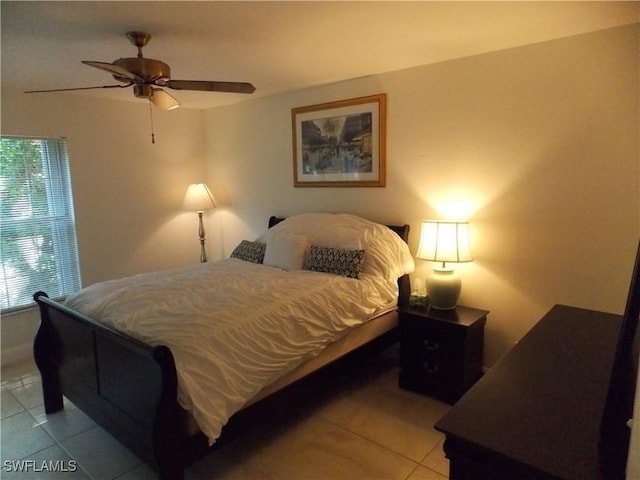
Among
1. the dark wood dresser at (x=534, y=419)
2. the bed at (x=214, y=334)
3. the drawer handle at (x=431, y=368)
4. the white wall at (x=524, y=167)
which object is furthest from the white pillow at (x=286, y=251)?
the dark wood dresser at (x=534, y=419)

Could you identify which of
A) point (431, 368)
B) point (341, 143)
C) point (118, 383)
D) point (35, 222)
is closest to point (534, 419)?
point (431, 368)

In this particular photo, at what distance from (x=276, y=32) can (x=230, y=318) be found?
1.63m

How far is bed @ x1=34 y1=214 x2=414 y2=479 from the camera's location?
5.68 ft

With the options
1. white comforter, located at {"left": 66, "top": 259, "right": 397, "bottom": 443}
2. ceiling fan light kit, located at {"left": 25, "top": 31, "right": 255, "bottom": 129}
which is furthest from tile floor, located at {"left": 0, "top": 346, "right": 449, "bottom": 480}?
ceiling fan light kit, located at {"left": 25, "top": 31, "right": 255, "bottom": 129}

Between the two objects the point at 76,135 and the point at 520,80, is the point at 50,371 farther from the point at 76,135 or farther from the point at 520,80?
the point at 520,80

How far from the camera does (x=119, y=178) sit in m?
3.96

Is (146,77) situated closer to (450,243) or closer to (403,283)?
(450,243)

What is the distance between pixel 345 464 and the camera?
2.06 m

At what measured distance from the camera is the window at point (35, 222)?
10.9 feet

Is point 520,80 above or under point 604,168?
above

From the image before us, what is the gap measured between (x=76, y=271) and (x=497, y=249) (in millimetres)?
3773

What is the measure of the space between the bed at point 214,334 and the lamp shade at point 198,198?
49.5 inches

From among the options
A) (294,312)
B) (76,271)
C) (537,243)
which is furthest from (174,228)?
(537,243)

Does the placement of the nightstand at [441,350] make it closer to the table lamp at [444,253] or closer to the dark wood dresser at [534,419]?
the table lamp at [444,253]
